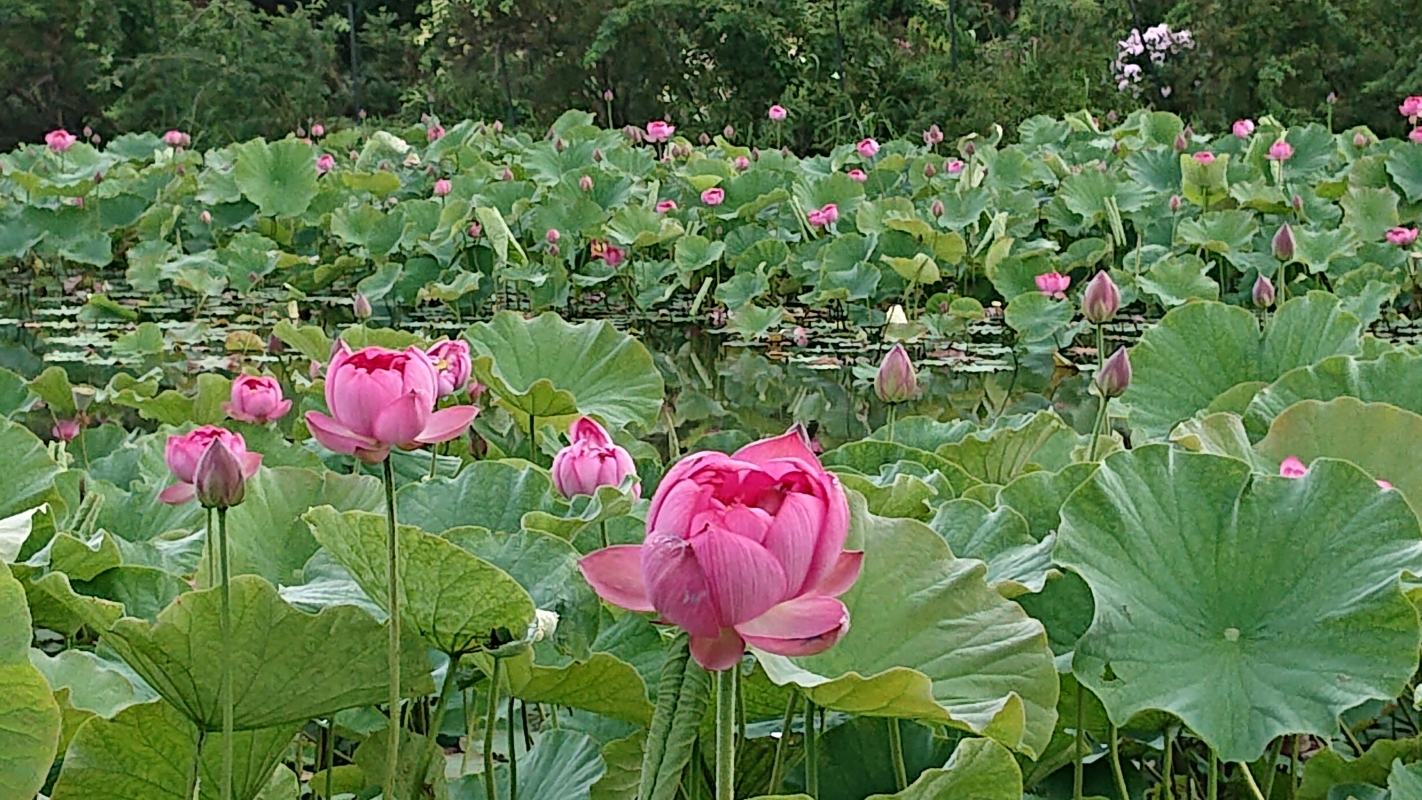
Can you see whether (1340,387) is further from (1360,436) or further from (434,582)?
(434,582)

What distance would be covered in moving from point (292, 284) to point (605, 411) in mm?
2985

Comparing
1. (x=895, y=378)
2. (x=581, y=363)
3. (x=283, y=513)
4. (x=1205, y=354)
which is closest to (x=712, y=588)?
(x=283, y=513)

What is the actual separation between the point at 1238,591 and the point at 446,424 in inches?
15.4

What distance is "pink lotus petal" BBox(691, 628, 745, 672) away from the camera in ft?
1.55

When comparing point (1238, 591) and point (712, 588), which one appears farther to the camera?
point (1238, 591)

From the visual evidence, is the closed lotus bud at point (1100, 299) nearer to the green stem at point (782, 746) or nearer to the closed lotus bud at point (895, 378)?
the closed lotus bud at point (895, 378)

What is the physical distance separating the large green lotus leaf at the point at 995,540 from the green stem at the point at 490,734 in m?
0.24

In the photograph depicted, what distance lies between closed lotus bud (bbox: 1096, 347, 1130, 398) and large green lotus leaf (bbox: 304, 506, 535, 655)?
56 centimetres

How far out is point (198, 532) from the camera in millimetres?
1067

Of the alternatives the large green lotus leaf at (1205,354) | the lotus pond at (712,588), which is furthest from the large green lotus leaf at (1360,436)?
the large green lotus leaf at (1205,354)

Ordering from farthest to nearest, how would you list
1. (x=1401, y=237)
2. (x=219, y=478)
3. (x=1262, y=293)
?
(x=1401, y=237)
(x=1262, y=293)
(x=219, y=478)

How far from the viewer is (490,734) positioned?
79cm

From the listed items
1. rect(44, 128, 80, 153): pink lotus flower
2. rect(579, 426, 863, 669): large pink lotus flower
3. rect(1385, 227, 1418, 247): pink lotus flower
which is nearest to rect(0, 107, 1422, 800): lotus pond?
rect(579, 426, 863, 669): large pink lotus flower

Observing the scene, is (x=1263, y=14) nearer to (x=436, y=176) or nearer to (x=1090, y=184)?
(x=1090, y=184)
